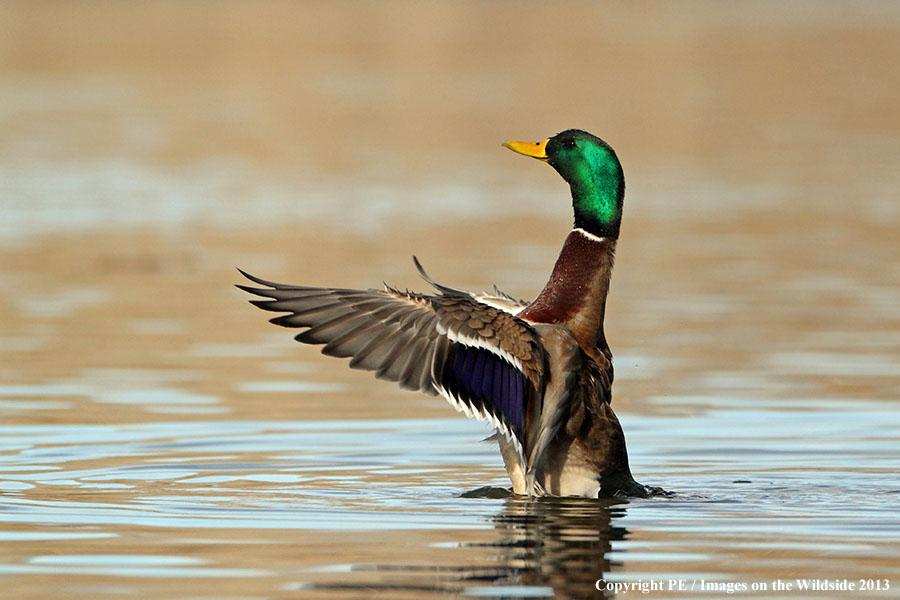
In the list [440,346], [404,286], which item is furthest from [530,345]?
[404,286]

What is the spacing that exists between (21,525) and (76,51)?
55428mm

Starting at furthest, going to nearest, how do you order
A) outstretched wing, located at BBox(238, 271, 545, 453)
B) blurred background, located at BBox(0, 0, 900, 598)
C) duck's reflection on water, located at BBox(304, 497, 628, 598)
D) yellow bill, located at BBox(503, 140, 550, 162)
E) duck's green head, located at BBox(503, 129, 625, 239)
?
yellow bill, located at BBox(503, 140, 550, 162) < duck's green head, located at BBox(503, 129, 625, 239) < outstretched wing, located at BBox(238, 271, 545, 453) < blurred background, located at BBox(0, 0, 900, 598) < duck's reflection on water, located at BBox(304, 497, 628, 598)

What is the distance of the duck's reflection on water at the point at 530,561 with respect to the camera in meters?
7.42

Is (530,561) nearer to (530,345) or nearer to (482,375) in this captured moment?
(482,375)

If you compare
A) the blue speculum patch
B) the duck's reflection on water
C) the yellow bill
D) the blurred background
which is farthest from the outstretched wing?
the yellow bill

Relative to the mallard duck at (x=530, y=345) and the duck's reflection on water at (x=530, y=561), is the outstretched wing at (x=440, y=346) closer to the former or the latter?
the mallard duck at (x=530, y=345)

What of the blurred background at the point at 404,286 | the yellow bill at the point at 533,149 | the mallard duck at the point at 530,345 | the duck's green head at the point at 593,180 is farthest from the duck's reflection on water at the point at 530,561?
A: the yellow bill at the point at 533,149

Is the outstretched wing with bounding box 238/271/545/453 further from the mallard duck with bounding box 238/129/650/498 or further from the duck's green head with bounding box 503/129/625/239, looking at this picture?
the duck's green head with bounding box 503/129/625/239

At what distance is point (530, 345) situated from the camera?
8.94 m

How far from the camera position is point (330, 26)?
274 feet

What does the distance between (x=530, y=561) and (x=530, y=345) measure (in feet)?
4.22

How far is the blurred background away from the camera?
335 inches

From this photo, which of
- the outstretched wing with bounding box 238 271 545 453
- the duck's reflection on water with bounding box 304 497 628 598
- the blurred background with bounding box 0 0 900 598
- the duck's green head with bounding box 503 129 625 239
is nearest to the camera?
the duck's reflection on water with bounding box 304 497 628 598

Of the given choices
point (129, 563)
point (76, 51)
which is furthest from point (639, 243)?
point (76, 51)
